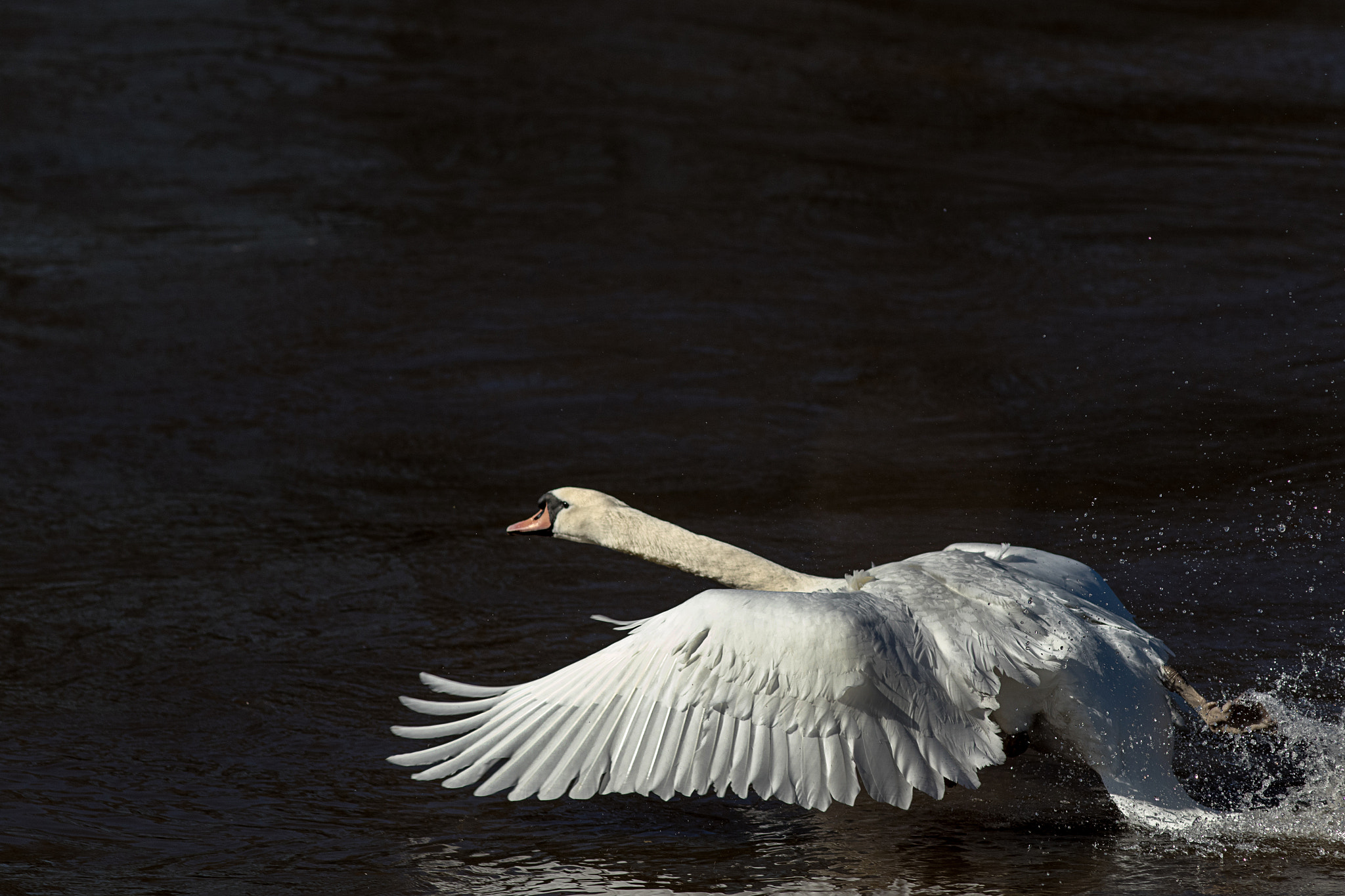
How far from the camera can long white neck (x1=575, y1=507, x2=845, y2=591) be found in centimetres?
490

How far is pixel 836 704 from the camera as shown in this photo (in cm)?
403

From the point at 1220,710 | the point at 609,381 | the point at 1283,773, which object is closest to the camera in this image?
the point at 1220,710

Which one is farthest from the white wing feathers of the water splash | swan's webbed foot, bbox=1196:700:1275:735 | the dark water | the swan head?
the swan head

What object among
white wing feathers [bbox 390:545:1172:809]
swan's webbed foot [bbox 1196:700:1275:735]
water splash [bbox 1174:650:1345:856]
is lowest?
water splash [bbox 1174:650:1345:856]

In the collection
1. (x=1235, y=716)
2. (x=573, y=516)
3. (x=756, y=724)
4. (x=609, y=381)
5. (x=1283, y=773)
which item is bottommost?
(x=1283, y=773)

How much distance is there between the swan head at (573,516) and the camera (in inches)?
198

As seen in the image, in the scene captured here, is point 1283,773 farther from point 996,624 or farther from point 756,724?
point 756,724

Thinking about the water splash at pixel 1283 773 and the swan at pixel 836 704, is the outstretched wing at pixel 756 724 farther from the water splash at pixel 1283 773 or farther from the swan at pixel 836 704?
the water splash at pixel 1283 773

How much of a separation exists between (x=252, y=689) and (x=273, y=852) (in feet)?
4.18

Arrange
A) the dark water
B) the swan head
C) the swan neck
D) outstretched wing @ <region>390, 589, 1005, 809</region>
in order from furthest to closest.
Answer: the swan head, the swan neck, the dark water, outstretched wing @ <region>390, 589, 1005, 809</region>

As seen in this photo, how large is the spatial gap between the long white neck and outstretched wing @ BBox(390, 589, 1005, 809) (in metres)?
0.75

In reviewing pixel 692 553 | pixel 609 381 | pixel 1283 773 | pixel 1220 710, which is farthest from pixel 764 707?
pixel 609 381

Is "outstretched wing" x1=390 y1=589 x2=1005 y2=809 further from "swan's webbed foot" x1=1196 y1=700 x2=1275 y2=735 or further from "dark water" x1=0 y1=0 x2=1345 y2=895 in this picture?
"swan's webbed foot" x1=1196 y1=700 x2=1275 y2=735

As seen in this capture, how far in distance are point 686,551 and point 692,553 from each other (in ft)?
0.07
